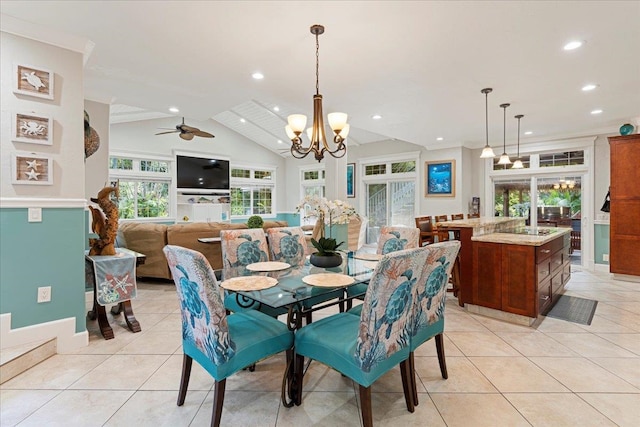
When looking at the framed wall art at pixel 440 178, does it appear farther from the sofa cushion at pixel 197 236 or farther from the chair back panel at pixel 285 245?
the chair back panel at pixel 285 245

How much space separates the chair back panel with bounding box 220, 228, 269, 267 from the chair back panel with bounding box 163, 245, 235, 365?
3.64 ft

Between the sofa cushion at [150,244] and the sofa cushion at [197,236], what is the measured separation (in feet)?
0.47

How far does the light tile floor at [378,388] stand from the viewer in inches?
71.6

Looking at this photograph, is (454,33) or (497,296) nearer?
(454,33)

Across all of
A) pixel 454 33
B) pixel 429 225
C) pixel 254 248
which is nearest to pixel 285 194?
pixel 429 225

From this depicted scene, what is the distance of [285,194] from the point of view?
36.6 feet

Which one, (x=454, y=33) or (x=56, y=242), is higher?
(x=454, y=33)

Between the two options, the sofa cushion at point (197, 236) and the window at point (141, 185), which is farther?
the window at point (141, 185)

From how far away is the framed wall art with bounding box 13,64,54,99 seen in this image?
94.0 inches

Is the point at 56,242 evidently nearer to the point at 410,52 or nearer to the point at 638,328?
the point at 410,52

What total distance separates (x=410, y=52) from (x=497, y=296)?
2.58 metres

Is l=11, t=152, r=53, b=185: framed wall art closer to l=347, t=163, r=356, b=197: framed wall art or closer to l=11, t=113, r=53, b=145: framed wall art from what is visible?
l=11, t=113, r=53, b=145: framed wall art

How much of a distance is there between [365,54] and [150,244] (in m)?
3.86

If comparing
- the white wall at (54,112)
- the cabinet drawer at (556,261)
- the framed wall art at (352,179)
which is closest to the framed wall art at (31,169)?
the white wall at (54,112)
